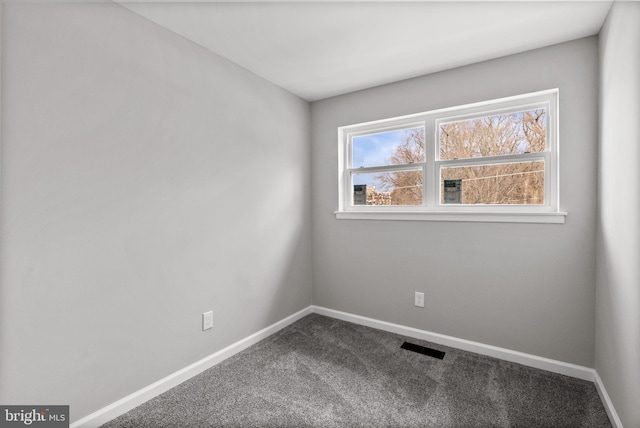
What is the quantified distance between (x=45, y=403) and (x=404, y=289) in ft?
8.19

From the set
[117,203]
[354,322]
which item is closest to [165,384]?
[117,203]

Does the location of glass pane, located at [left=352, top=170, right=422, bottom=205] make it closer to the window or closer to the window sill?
the window

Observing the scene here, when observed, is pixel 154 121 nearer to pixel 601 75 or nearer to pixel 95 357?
pixel 95 357

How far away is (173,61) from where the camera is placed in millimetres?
1961

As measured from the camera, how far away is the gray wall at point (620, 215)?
1338 millimetres

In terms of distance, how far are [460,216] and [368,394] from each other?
151 cm

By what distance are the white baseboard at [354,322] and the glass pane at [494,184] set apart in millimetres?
1163

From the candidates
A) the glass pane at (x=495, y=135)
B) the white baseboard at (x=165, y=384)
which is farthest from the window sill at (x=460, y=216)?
the white baseboard at (x=165, y=384)

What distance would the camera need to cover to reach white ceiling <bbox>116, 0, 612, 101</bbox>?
1719 mm

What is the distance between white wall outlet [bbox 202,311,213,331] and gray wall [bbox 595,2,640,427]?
7.86 feet

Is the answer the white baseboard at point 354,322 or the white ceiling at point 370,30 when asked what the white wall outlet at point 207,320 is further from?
the white ceiling at point 370,30

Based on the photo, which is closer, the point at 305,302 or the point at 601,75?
the point at 601,75

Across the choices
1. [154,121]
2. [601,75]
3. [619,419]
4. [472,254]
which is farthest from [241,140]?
[619,419]

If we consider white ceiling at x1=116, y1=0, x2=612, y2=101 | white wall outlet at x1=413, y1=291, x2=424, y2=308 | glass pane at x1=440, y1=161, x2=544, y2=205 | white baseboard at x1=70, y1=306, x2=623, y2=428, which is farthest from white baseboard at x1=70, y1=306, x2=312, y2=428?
white ceiling at x1=116, y1=0, x2=612, y2=101
